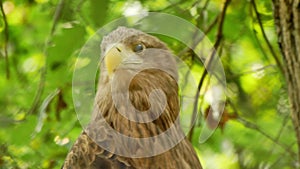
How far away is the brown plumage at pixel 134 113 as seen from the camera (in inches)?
126

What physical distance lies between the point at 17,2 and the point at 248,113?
5.70 ft

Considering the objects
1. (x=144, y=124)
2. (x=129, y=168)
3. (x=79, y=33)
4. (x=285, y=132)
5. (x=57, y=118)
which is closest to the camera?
(x=129, y=168)

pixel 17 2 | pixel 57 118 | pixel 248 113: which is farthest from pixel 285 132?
pixel 17 2

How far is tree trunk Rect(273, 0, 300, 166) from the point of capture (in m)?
3.48

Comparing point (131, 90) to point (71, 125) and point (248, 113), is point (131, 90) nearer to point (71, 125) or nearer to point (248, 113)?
point (71, 125)

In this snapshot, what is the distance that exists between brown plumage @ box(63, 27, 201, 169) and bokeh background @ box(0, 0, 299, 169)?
1.61ft

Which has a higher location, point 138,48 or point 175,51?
point 138,48

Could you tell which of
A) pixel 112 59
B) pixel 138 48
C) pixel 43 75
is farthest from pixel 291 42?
pixel 43 75

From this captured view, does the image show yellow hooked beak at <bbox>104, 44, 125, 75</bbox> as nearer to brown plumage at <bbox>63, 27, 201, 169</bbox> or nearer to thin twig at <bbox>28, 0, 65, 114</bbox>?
brown plumage at <bbox>63, 27, 201, 169</bbox>

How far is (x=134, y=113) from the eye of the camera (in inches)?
139

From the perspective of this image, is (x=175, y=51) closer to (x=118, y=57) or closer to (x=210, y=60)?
(x=210, y=60)

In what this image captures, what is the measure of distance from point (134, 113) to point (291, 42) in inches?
30.9

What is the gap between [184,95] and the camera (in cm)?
446

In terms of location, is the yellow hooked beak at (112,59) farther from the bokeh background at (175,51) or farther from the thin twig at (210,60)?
the thin twig at (210,60)
